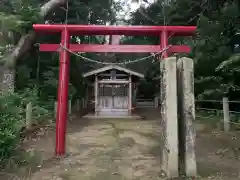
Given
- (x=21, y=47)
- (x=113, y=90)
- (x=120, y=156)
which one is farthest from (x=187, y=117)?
(x=113, y=90)

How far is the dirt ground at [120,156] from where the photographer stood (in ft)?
16.1

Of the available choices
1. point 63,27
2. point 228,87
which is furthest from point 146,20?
point 63,27

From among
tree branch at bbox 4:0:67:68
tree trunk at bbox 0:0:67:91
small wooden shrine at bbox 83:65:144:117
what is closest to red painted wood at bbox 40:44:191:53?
tree trunk at bbox 0:0:67:91

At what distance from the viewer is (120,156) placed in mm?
6207

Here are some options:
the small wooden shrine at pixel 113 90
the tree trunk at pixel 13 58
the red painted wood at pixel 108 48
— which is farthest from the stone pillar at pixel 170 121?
the small wooden shrine at pixel 113 90

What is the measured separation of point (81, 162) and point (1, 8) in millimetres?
10903

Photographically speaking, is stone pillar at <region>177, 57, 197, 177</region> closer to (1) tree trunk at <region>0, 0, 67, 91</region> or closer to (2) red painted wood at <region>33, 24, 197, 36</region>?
(2) red painted wood at <region>33, 24, 197, 36</region>

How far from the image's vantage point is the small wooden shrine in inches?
608

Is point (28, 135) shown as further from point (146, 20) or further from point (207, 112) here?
point (146, 20)

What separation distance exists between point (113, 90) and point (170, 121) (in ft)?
37.0

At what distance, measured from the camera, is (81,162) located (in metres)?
5.74

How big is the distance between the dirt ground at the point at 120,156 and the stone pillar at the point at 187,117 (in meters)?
0.38

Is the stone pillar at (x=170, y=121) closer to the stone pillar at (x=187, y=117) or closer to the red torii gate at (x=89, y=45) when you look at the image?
the stone pillar at (x=187, y=117)

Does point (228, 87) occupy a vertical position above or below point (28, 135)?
above
